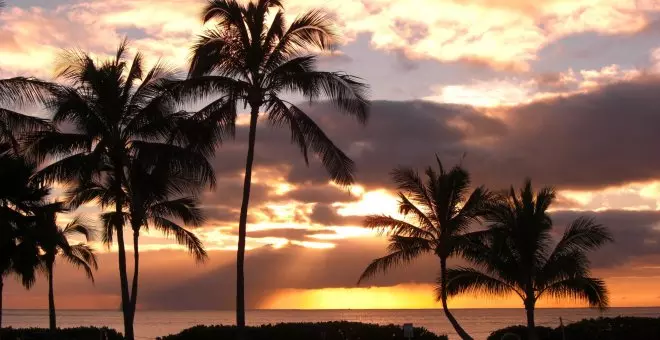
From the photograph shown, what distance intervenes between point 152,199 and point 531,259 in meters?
13.6

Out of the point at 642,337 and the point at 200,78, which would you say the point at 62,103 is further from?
the point at 642,337

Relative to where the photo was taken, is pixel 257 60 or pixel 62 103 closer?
pixel 257 60

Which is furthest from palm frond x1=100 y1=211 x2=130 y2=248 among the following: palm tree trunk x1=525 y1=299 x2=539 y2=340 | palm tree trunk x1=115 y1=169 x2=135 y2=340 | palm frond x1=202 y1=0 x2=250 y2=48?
palm tree trunk x1=525 y1=299 x2=539 y2=340

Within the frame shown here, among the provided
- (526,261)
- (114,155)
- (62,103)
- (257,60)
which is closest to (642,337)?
(526,261)

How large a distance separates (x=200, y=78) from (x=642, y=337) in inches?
783

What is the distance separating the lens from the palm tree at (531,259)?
29.5m

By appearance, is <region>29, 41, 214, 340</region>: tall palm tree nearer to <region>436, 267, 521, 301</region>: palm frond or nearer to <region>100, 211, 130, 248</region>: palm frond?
<region>100, 211, 130, 248</region>: palm frond

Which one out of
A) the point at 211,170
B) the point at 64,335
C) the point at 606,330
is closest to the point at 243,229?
the point at 211,170

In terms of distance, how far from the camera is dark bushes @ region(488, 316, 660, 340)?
1288 inches

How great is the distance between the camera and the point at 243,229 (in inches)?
998

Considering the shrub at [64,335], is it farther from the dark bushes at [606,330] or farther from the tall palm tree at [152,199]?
the dark bushes at [606,330]

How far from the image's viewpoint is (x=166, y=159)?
86.9 ft

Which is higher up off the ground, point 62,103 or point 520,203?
point 62,103

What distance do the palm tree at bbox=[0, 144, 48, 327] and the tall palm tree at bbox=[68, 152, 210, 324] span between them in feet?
6.18
